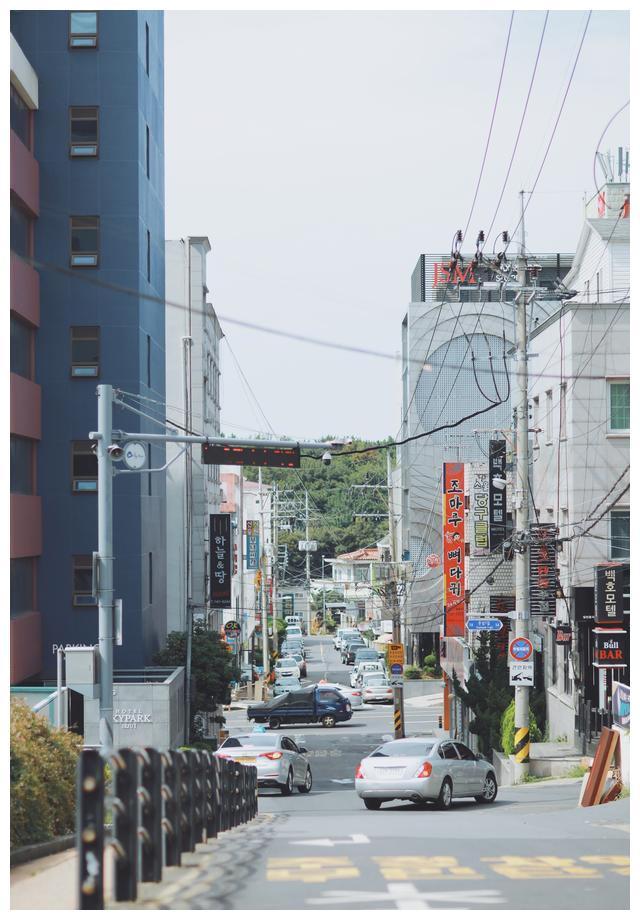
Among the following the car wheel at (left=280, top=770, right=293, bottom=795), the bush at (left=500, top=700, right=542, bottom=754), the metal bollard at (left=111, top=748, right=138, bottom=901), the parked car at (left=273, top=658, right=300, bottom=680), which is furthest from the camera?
the parked car at (left=273, top=658, right=300, bottom=680)

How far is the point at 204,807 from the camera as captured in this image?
11.8 m

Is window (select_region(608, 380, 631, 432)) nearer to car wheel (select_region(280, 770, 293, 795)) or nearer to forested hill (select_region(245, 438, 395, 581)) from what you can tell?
car wheel (select_region(280, 770, 293, 795))

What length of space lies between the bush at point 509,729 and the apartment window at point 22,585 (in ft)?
45.3

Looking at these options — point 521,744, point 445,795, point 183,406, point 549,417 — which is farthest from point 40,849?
point 183,406

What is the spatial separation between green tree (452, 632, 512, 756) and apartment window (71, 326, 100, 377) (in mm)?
15505

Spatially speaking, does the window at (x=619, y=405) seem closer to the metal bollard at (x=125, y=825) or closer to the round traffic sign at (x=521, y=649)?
the round traffic sign at (x=521, y=649)

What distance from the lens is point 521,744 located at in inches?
1192

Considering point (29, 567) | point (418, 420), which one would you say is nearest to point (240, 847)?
point (29, 567)

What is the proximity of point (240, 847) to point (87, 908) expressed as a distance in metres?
4.35

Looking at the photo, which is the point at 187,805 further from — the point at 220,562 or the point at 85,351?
the point at 220,562

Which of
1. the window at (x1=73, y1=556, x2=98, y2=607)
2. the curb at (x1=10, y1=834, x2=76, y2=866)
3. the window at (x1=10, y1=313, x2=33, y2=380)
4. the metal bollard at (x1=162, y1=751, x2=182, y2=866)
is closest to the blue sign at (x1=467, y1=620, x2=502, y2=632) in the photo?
the window at (x1=73, y1=556, x2=98, y2=607)

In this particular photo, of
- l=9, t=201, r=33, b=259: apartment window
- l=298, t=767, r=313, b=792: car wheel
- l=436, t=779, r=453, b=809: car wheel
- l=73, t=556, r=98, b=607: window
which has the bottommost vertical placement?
l=298, t=767, r=313, b=792: car wheel

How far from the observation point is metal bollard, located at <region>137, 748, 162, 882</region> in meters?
8.57

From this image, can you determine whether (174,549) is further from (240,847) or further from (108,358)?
(240,847)
